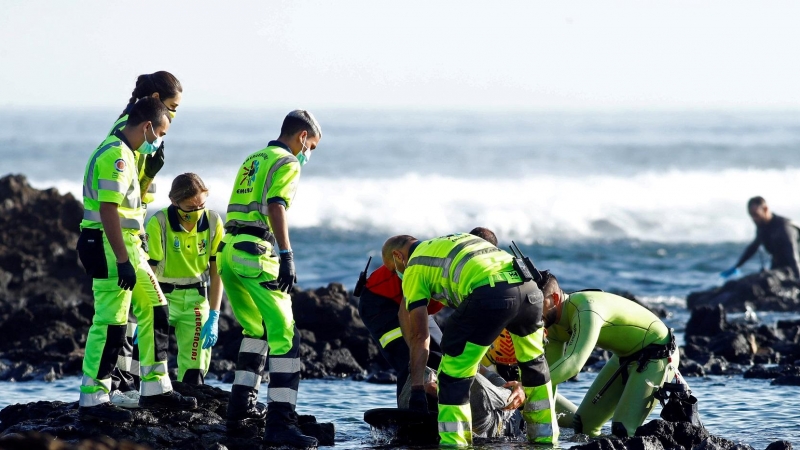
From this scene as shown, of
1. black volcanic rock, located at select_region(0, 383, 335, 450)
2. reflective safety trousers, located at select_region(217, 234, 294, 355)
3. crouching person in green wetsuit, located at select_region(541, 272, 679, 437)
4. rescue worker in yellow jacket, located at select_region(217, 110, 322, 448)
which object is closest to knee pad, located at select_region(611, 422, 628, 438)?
crouching person in green wetsuit, located at select_region(541, 272, 679, 437)

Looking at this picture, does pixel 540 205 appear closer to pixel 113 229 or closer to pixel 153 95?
pixel 153 95

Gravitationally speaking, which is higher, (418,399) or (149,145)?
(149,145)

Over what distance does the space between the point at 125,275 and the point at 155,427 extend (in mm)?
1082

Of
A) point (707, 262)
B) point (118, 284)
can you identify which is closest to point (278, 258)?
point (118, 284)

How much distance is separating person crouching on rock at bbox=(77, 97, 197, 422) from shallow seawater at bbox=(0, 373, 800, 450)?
5.94 feet

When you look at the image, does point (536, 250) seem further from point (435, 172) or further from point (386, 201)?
point (435, 172)

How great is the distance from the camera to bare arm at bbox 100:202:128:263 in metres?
8.26

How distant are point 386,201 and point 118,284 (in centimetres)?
3398

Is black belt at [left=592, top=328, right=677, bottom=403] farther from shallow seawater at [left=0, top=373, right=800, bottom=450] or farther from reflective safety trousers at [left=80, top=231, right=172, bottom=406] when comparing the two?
reflective safety trousers at [left=80, top=231, right=172, bottom=406]

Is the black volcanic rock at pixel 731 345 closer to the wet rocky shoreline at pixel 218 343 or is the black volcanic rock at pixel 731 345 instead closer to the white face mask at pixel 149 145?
the wet rocky shoreline at pixel 218 343

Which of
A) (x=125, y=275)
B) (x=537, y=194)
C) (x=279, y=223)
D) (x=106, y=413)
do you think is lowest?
(x=106, y=413)

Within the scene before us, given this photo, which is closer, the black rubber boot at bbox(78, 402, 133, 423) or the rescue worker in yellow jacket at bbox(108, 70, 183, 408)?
the black rubber boot at bbox(78, 402, 133, 423)

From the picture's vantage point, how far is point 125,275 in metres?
8.26

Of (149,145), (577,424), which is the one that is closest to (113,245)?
(149,145)
